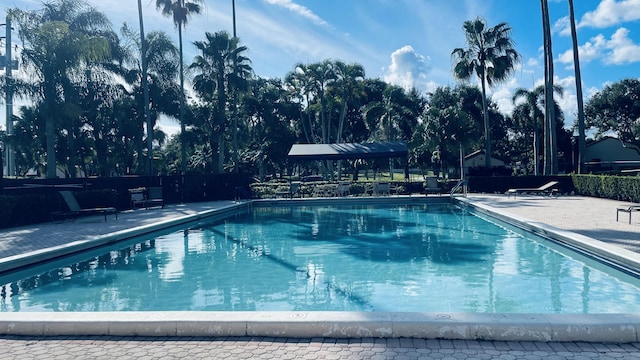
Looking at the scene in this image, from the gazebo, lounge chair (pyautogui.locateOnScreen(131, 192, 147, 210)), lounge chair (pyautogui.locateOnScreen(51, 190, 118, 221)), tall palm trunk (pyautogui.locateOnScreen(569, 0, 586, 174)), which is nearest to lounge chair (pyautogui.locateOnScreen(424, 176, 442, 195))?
the gazebo

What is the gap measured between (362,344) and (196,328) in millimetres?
1630

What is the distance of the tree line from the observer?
17.6m

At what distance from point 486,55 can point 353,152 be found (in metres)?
11.0

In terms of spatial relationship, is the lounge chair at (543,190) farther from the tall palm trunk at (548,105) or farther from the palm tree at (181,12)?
the palm tree at (181,12)

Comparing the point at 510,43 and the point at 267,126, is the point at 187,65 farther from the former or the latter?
the point at 510,43

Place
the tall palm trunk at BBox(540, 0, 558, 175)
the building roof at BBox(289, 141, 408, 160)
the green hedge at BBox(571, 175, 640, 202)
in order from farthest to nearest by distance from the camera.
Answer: the tall palm trunk at BBox(540, 0, 558, 175) < the building roof at BBox(289, 141, 408, 160) < the green hedge at BBox(571, 175, 640, 202)

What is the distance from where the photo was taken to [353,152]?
22266 millimetres

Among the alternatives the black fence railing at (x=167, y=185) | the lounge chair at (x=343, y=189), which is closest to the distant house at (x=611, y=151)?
the lounge chair at (x=343, y=189)

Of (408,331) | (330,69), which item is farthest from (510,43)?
(408,331)

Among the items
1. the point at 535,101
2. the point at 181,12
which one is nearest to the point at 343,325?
the point at 181,12

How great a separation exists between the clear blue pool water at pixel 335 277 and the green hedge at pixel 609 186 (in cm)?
719

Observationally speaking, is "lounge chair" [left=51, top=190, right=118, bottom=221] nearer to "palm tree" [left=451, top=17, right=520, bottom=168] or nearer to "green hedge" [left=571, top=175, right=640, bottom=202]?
"green hedge" [left=571, top=175, right=640, bottom=202]

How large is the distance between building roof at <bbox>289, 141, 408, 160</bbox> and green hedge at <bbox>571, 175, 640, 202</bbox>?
847 centimetres

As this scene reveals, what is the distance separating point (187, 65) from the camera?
26969 millimetres
